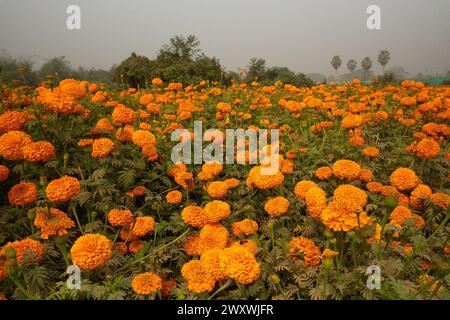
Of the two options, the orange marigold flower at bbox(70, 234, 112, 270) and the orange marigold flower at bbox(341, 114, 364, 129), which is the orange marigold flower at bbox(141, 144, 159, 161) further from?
the orange marigold flower at bbox(341, 114, 364, 129)

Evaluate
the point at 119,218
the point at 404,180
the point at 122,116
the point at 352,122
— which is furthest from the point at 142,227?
the point at 352,122

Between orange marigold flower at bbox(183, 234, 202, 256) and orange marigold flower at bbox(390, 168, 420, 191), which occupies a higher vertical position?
orange marigold flower at bbox(390, 168, 420, 191)

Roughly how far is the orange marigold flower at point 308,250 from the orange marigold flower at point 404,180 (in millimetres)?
898

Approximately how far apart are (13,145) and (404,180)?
2507mm

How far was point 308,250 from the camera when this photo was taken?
1.64 metres

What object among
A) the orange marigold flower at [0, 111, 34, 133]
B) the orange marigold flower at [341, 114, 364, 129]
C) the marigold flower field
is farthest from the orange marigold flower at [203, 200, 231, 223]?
the orange marigold flower at [341, 114, 364, 129]

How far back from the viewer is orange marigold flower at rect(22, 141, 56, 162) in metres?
1.84

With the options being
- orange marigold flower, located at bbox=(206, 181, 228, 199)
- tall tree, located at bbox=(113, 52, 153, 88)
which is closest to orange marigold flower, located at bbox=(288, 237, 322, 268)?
orange marigold flower, located at bbox=(206, 181, 228, 199)

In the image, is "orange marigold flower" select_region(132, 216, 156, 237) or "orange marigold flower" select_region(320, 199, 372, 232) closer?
"orange marigold flower" select_region(320, 199, 372, 232)

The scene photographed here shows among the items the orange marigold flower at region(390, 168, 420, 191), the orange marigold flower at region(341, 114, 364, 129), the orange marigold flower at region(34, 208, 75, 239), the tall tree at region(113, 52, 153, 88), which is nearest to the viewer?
the orange marigold flower at region(34, 208, 75, 239)

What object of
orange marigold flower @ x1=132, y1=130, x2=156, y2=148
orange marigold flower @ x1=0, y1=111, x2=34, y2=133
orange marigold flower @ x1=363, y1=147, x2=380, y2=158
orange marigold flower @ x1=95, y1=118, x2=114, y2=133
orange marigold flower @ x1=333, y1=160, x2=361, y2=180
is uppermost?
orange marigold flower @ x1=0, y1=111, x2=34, y2=133

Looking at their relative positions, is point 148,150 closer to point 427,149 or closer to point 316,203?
point 316,203

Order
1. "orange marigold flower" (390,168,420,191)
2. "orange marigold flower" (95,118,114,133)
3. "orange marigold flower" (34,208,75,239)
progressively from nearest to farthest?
"orange marigold flower" (34,208,75,239), "orange marigold flower" (390,168,420,191), "orange marigold flower" (95,118,114,133)

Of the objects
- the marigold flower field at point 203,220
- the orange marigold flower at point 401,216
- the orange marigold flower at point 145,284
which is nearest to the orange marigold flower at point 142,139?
the marigold flower field at point 203,220
